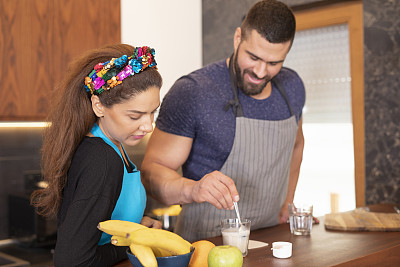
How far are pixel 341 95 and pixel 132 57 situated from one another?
198 cm

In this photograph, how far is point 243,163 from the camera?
1.98m

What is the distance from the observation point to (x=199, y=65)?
3230mm

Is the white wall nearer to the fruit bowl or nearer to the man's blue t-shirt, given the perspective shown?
the man's blue t-shirt

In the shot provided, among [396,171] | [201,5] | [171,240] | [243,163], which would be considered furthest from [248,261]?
[201,5]

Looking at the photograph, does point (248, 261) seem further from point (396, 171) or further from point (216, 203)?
→ point (396, 171)

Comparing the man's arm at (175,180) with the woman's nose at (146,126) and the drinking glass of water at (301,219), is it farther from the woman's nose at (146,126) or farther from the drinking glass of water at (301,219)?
the drinking glass of water at (301,219)

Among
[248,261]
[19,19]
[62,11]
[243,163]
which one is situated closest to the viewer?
[248,261]

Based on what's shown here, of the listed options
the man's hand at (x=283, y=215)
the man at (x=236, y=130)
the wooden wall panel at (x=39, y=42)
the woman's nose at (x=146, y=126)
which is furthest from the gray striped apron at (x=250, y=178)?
the wooden wall panel at (x=39, y=42)

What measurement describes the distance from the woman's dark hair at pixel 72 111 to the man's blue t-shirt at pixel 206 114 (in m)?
0.52

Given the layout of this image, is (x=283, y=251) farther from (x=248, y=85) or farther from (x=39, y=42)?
(x=39, y=42)

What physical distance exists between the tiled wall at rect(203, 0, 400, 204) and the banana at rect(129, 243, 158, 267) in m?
1.97

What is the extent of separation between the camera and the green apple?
115 centimetres

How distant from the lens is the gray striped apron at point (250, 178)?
Result: 1962 mm

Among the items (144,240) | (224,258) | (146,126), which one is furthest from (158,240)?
(146,126)
